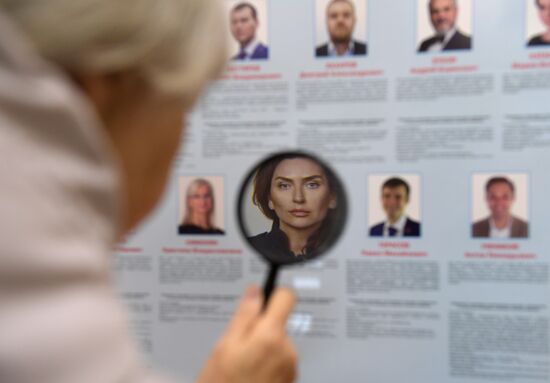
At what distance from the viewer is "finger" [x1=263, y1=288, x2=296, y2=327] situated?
33.5 inches

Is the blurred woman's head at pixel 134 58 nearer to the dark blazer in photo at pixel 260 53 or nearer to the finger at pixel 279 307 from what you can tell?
the finger at pixel 279 307

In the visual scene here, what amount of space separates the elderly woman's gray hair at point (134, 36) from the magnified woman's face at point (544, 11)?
92 cm

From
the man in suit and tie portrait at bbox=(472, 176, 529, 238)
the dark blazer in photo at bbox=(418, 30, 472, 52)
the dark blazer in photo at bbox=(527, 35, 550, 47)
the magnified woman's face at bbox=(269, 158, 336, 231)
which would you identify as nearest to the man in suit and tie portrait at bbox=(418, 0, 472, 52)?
the dark blazer in photo at bbox=(418, 30, 472, 52)

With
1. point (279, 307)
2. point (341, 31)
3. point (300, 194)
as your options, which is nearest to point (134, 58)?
point (279, 307)

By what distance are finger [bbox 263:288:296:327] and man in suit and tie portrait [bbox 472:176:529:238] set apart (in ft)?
1.87

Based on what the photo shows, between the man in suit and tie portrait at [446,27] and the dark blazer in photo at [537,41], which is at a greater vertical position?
the man in suit and tie portrait at [446,27]

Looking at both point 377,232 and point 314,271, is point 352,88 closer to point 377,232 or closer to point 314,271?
point 377,232

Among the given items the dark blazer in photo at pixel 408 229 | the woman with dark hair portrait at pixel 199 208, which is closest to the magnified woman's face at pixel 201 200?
the woman with dark hair portrait at pixel 199 208

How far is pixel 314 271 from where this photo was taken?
1.32m

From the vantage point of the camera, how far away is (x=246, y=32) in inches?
53.3

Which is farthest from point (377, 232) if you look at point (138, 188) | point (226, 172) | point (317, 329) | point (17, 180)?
point (17, 180)

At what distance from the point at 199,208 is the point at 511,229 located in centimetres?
73

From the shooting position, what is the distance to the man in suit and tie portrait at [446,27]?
122cm

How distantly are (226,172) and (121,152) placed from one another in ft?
2.77
